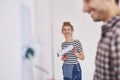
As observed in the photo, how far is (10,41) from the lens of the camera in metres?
1.11

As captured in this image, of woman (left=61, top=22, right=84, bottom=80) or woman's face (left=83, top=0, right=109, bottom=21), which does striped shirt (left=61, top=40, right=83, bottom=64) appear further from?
woman's face (left=83, top=0, right=109, bottom=21)

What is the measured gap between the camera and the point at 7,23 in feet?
3.66

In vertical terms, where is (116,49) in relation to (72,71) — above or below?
above

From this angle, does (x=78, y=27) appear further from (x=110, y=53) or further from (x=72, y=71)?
(x=110, y=53)

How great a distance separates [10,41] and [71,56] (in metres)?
0.41

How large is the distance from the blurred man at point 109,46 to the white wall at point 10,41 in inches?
16.1

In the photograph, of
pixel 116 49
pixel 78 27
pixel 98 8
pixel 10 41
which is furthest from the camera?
pixel 78 27

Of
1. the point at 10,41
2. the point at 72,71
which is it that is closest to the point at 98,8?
the point at 10,41

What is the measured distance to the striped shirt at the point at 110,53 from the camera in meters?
0.74

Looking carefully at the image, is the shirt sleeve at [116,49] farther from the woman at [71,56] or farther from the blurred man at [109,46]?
the woman at [71,56]

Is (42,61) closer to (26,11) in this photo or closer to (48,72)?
(48,72)

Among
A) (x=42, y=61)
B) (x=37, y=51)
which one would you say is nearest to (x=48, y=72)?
(x=42, y=61)

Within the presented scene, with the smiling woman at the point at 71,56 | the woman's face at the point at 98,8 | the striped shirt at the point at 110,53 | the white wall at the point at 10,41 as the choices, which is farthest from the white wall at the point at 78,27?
the striped shirt at the point at 110,53

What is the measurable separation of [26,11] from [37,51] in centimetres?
19
